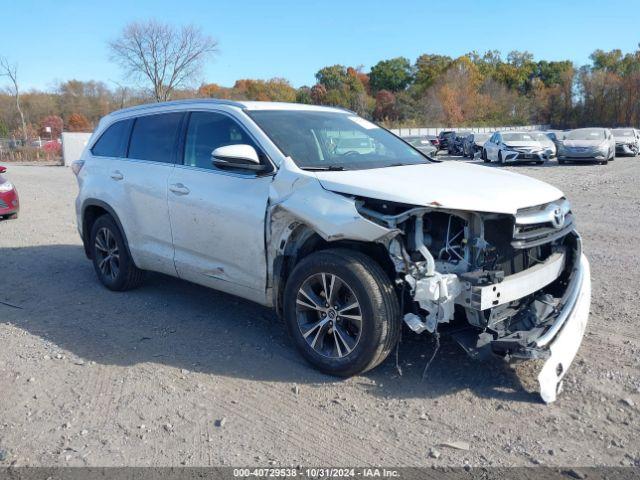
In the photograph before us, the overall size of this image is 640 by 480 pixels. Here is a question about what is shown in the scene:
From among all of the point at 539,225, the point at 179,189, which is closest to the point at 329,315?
the point at 539,225

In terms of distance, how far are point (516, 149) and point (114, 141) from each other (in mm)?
20406

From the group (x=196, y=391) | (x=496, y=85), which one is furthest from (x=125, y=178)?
(x=496, y=85)

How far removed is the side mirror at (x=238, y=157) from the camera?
4.15m

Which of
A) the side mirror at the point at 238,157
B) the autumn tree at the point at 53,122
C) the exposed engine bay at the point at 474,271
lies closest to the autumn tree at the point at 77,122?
the autumn tree at the point at 53,122

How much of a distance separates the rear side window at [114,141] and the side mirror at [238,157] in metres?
2.08

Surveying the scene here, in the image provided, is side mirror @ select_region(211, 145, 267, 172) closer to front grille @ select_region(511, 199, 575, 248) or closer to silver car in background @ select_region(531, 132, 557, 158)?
front grille @ select_region(511, 199, 575, 248)

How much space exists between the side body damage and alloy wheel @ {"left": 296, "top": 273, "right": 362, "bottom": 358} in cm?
31

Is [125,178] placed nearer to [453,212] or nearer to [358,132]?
[358,132]

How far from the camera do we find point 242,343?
4.63 m

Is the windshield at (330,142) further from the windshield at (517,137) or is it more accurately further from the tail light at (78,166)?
the windshield at (517,137)

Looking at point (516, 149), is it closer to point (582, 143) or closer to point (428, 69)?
point (582, 143)

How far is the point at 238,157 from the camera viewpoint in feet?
13.6

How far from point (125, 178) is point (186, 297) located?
135 cm

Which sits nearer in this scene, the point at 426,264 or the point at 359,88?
the point at 426,264
